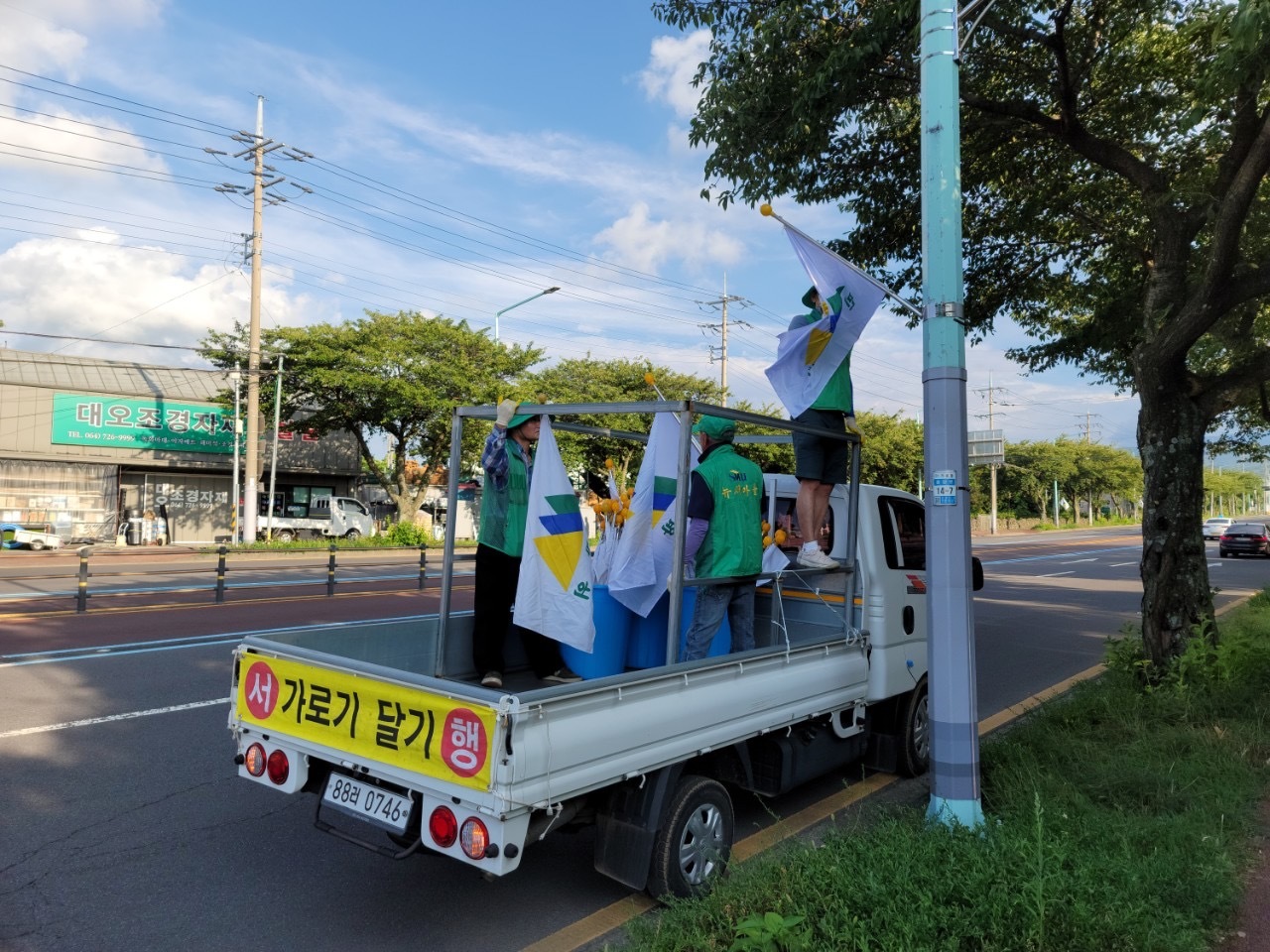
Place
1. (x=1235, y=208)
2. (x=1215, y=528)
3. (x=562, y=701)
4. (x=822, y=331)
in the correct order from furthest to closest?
(x=1215, y=528) < (x=1235, y=208) < (x=822, y=331) < (x=562, y=701)

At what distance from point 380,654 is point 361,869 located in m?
1.09

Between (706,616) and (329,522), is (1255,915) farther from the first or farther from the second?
(329,522)

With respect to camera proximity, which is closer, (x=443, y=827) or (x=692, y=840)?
(x=443, y=827)

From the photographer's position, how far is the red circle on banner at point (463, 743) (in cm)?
296

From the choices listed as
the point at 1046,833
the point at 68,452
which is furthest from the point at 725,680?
the point at 68,452

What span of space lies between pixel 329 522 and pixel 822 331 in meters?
33.0

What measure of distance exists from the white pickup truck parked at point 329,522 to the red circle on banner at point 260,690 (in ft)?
101

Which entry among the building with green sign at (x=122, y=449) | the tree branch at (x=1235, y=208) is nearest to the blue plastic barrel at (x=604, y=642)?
the tree branch at (x=1235, y=208)

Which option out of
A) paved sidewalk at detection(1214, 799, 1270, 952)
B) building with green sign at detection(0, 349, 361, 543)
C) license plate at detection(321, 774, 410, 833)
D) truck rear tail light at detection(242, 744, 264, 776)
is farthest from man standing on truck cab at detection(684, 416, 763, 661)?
building with green sign at detection(0, 349, 361, 543)

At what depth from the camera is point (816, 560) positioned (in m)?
5.09

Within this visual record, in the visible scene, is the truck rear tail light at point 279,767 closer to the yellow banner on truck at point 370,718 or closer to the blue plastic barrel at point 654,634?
the yellow banner on truck at point 370,718

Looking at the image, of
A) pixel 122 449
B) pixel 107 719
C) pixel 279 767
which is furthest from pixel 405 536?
pixel 279 767

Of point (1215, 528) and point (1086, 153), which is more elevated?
point (1086, 153)

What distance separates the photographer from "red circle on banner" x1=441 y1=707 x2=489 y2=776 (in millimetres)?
2963
